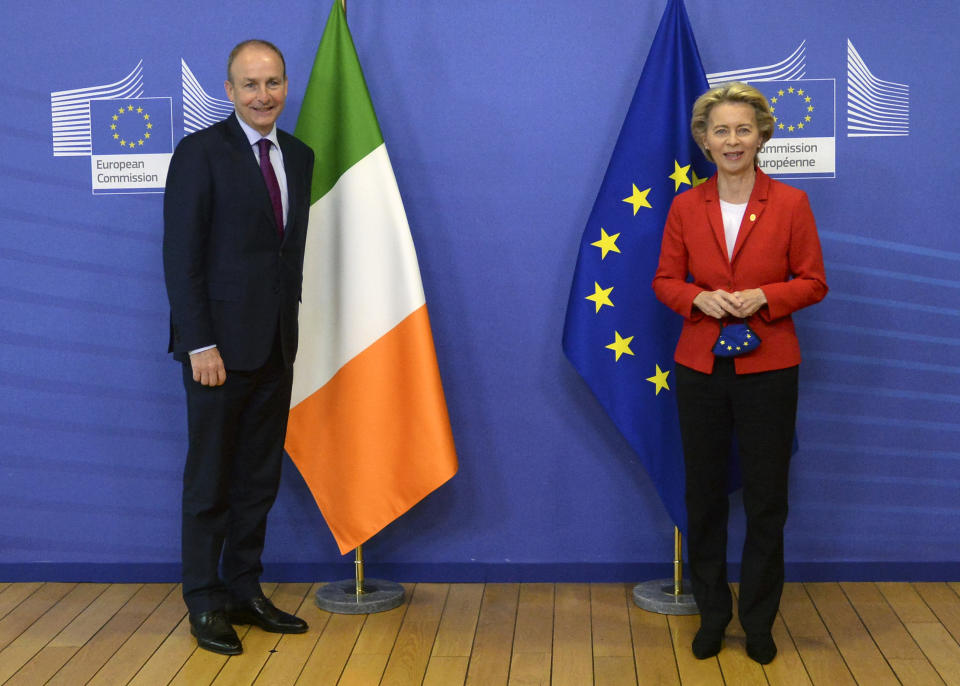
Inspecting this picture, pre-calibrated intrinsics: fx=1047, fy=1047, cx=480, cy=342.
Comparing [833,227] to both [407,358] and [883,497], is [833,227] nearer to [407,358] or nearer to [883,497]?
[883,497]

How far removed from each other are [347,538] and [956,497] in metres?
1.97

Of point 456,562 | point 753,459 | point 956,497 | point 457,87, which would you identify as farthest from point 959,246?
point 456,562

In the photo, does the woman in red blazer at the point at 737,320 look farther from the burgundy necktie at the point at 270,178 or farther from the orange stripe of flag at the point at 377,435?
the burgundy necktie at the point at 270,178

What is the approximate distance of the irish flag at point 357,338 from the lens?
125 inches

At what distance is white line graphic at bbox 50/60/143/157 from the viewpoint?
3410 millimetres

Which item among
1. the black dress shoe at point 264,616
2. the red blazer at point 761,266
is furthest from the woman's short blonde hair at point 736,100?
the black dress shoe at point 264,616

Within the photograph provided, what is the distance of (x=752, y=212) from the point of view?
2.71 metres

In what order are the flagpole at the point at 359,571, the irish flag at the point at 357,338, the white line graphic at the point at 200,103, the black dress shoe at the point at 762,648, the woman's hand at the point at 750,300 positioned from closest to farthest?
the woman's hand at the point at 750,300 < the black dress shoe at the point at 762,648 < the irish flag at the point at 357,338 < the flagpole at the point at 359,571 < the white line graphic at the point at 200,103

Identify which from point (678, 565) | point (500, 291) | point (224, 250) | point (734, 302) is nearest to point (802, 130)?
point (734, 302)

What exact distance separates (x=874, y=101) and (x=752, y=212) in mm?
885

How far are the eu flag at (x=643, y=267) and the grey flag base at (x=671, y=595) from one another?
4.6 inches

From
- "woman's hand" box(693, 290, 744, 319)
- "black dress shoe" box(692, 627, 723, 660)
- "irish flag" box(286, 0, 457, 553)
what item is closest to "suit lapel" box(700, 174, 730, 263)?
"woman's hand" box(693, 290, 744, 319)

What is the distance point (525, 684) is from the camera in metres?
2.68

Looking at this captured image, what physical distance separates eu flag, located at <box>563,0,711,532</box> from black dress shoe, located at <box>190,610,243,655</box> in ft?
4.15
